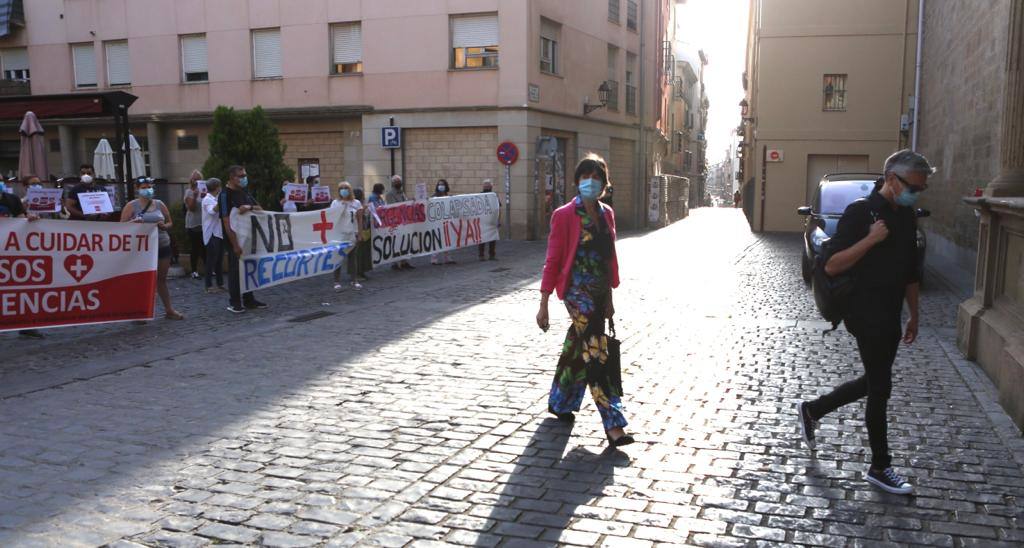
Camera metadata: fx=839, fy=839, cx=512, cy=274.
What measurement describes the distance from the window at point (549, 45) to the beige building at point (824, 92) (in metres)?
7.30

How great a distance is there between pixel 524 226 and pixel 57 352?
1716cm

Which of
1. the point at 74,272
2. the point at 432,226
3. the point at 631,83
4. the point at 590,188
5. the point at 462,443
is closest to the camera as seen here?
the point at 590,188

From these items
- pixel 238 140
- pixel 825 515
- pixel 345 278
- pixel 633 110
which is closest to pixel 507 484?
pixel 825 515

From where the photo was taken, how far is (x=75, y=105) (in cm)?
1506

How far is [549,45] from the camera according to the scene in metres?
26.2

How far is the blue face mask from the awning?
30.2 metres

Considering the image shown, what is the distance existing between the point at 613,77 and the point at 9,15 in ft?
69.0

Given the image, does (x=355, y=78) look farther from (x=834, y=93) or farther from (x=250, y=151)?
(x=834, y=93)

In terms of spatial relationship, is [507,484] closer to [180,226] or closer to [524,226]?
[180,226]

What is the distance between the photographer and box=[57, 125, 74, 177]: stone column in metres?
29.0

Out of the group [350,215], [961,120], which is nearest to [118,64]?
[350,215]

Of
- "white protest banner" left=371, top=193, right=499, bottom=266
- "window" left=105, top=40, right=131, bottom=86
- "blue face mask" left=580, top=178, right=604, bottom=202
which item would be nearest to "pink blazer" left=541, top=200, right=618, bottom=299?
"blue face mask" left=580, top=178, right=604, bottom=202

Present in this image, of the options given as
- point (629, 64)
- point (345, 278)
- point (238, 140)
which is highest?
point (629, 64)

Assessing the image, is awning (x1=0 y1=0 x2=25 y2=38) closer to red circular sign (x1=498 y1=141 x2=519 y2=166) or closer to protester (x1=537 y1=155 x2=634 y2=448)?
red circular sign (x1=498 y1=141 x2=519 y2=166)
